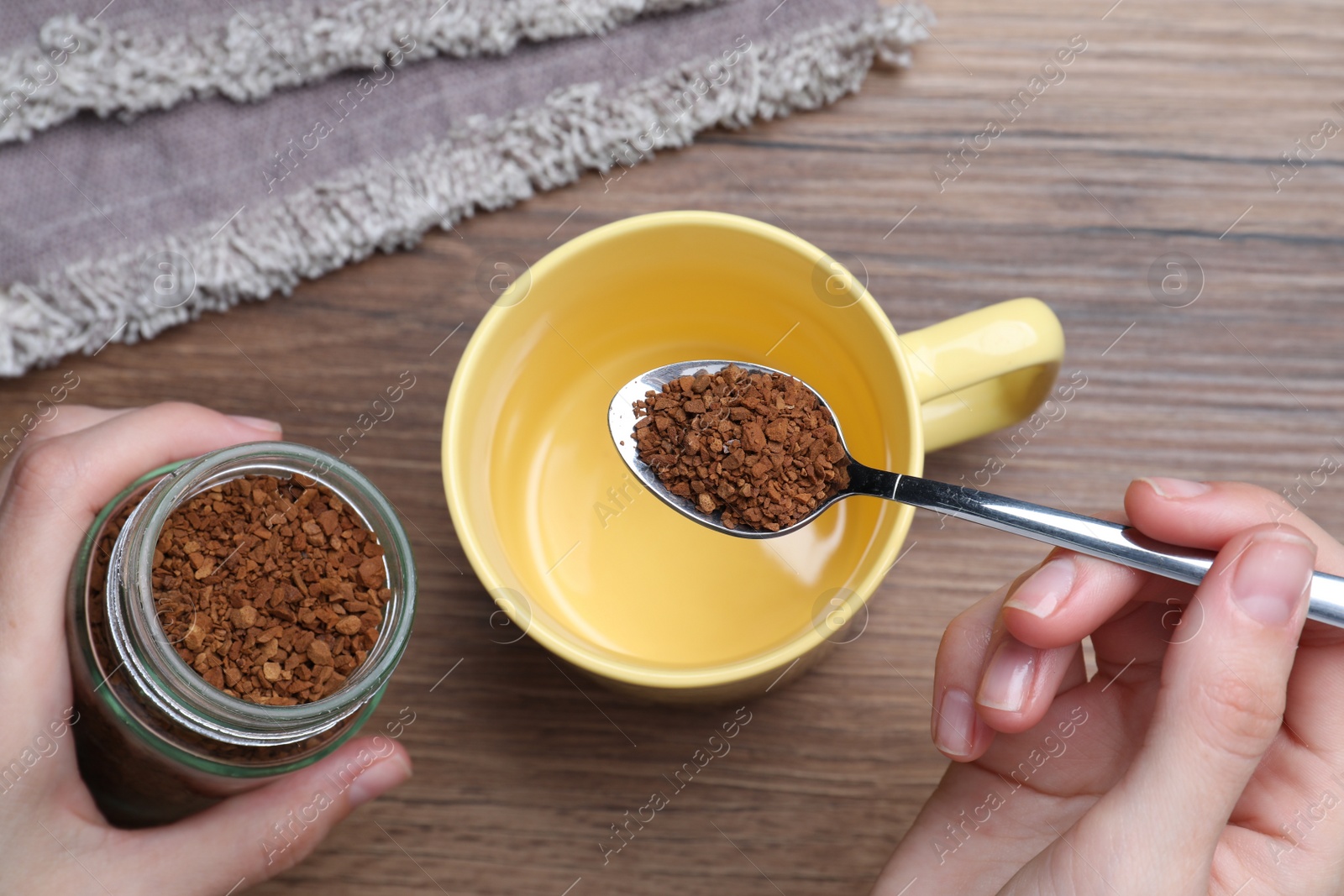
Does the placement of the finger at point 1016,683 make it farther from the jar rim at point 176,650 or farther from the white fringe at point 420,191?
the white fringe at point 420,191

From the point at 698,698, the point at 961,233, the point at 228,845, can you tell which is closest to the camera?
the point at 228,845

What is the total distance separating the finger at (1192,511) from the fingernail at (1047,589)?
57 mm

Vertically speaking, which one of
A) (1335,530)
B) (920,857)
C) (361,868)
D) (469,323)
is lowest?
(361,868)

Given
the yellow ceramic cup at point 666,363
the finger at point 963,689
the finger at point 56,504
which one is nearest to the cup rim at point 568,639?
the yellow ceramic cup at point 666,363

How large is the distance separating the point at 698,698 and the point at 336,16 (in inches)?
27.2

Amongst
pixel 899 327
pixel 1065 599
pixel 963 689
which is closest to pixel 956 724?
pixel 963 689

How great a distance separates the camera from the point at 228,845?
63 centimetres

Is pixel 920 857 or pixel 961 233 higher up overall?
pixel 961 233

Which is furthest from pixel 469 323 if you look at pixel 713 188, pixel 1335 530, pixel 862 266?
pixel 1335 530

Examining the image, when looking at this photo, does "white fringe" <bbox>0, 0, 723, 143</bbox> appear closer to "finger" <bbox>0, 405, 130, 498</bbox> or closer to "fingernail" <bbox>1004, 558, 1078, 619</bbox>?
"finger" <bbox>0, 405, 130, 498</bbox>

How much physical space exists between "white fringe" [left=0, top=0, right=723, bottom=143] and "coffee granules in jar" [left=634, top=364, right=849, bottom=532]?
0.40 metres

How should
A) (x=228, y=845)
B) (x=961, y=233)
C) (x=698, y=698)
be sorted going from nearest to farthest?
(x=228, y=845)
(x=698, y=698)
(x=961, y=233)

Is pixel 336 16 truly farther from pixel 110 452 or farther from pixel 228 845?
pixel 228 845

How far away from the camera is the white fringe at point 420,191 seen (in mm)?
820
